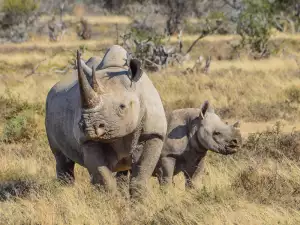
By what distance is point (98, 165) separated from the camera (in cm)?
675

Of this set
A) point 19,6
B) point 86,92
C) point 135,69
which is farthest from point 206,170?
point 19,6

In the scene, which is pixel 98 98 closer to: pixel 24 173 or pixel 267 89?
pixel 24 173

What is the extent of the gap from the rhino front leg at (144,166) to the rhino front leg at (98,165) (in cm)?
30

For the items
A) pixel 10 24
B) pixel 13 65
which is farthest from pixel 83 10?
pixel 13 65

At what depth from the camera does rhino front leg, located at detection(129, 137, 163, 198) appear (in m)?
7.02

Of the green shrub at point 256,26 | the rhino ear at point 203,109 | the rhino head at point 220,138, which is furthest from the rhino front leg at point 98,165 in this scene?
the green shrub at point 256,26

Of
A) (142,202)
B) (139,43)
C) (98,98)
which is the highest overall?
(98,98)

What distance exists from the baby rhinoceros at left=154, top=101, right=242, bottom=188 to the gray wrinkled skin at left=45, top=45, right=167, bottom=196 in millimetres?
1088

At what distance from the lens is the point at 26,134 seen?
41.4 ft

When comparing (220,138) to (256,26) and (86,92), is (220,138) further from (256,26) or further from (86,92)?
(256,26)

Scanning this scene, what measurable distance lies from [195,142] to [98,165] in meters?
1.92

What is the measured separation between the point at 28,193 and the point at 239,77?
1137cm

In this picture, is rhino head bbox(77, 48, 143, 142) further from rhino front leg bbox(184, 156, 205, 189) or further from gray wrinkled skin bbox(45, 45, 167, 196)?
rhino front leg bbox(184, 156, 205, 189)

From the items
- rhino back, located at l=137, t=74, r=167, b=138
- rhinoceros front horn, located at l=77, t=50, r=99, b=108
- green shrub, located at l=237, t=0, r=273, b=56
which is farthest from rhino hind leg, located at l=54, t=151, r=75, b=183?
green shrub, located at l=237, t=0, r=273, b=56
